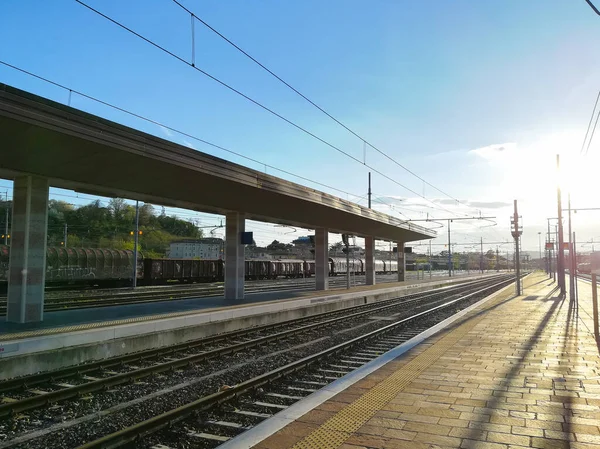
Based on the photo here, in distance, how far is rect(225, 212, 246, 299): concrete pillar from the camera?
1984 centimetres

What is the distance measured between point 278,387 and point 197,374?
1990mm

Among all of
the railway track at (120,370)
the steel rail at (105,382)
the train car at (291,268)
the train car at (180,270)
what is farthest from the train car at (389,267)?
the steel rail at (105,382)

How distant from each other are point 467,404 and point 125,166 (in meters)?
10.4

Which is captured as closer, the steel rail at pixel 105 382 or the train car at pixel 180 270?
the steel rail at pixel 105 382

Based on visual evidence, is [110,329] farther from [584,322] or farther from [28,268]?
[584,322]

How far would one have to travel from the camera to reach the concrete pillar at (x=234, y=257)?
1984 centimetres

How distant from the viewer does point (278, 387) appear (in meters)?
7.64

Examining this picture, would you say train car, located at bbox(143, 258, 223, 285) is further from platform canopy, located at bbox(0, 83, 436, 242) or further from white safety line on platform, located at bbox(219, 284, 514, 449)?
white safety line on platform, located at bbox(219, 284, 514, 449)

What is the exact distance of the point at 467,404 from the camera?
223 inches

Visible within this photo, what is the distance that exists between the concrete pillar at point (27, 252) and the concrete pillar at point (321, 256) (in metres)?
16.8

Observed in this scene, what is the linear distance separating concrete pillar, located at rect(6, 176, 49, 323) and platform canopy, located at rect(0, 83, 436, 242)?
1.66ft

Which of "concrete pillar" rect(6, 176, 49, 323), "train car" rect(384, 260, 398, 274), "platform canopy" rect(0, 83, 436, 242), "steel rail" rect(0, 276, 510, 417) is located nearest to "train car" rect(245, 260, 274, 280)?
"platform canopy" rect(0, 83, 436, 242)

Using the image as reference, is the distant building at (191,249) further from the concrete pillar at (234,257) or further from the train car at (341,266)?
the concrete pillar at (234,257)

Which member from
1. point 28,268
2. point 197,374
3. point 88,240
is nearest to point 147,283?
point 28,268
